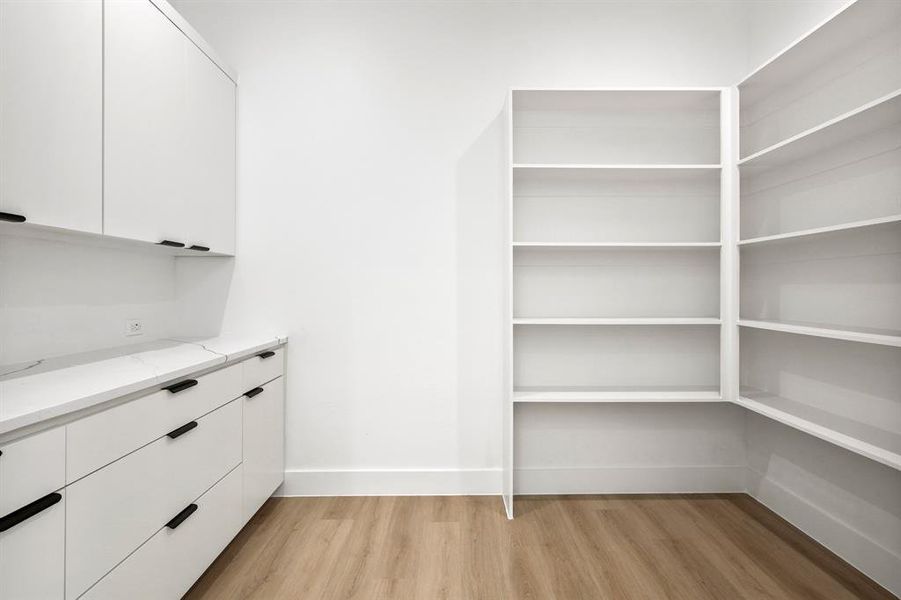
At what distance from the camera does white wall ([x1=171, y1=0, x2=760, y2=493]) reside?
241cm

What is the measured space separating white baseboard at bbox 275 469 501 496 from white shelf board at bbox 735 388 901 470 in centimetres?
139

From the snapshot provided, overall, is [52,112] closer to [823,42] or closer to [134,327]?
[134,327]

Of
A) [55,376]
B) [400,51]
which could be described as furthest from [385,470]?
[400,51]

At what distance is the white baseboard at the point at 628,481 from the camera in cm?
244

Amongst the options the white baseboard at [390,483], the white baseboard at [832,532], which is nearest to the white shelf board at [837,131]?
the white baseboard at [832,532]

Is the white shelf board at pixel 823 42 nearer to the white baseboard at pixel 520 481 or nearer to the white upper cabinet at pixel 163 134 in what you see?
the white baseboard at pixel 520 481

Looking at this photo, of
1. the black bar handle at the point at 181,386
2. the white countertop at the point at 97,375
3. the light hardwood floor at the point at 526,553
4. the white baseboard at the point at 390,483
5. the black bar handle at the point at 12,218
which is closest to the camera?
the white countertop at the point at 97,375

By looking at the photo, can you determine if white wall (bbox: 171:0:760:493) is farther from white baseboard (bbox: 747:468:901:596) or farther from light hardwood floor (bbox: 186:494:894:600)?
white baseboard (bbox: 747:468:901:596)

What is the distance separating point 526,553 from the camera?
187cm

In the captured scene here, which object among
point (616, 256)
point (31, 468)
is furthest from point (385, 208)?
point (31, 468)

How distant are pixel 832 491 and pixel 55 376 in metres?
3.03

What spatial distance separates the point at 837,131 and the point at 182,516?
2.82m

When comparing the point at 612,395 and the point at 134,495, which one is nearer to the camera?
the point at 134,495

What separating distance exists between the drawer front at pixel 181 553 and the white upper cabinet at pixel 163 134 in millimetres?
1061
